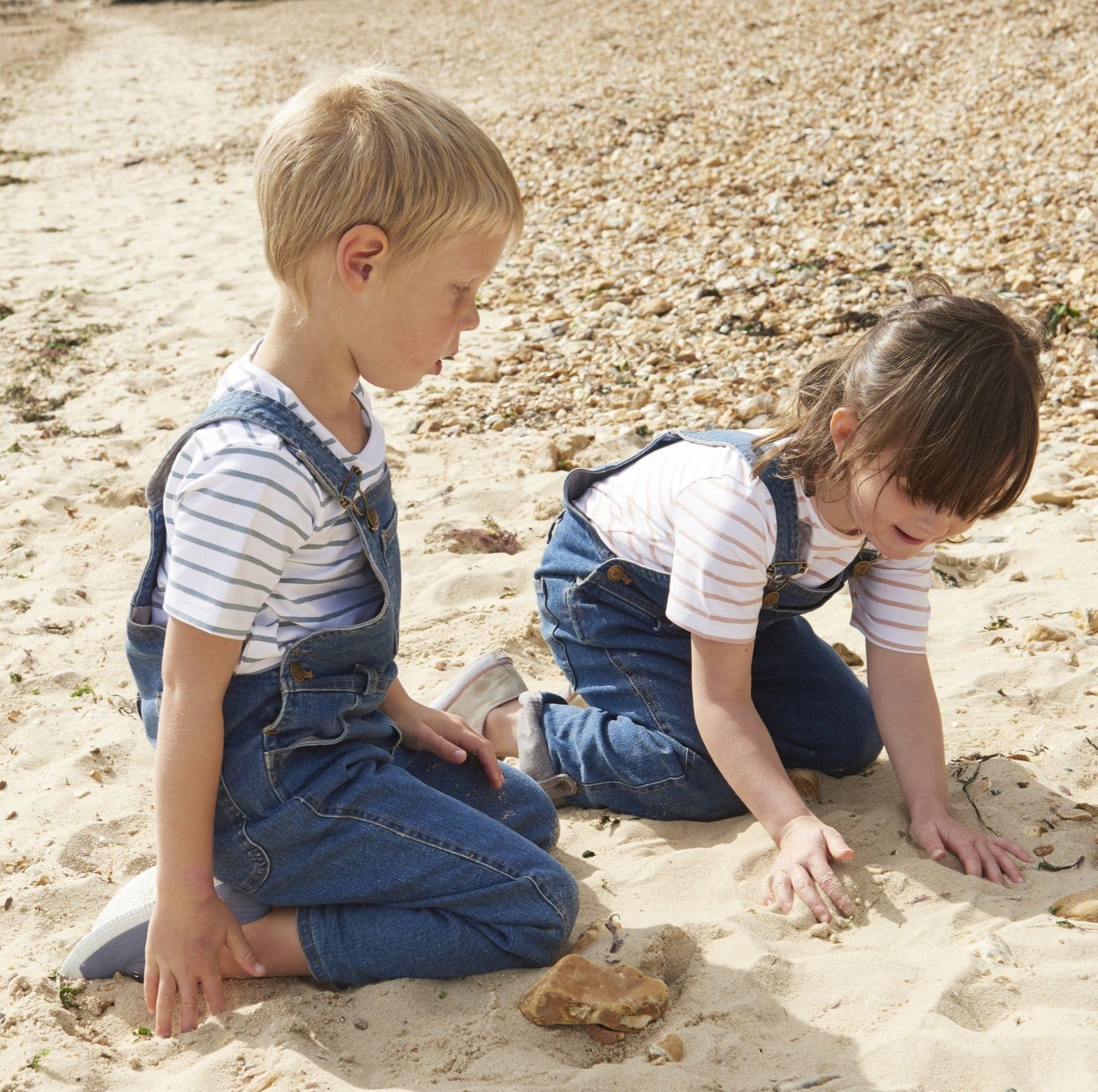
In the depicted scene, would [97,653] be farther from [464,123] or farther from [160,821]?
[464,123]

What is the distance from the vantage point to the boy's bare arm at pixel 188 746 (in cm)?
207

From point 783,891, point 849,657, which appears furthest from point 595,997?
point 849,657

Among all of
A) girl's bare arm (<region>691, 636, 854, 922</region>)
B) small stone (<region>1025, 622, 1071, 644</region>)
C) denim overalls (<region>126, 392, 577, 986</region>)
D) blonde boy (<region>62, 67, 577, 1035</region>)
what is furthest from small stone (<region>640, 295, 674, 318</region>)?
denim overalls (<region>126, 392, 577, 986</region>)

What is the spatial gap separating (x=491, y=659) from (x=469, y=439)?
1.82 m

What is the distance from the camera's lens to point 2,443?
190 inches

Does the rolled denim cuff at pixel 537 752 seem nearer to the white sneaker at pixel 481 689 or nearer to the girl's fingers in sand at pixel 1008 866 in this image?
the white sneaker at pixel 481 689

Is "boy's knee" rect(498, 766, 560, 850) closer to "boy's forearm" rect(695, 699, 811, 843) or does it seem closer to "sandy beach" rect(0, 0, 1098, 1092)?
"sandy beach" rect(0, 0, 1098, 1092)

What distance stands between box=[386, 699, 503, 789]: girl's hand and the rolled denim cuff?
22 centimetres

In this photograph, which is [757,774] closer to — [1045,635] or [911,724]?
[911,724]

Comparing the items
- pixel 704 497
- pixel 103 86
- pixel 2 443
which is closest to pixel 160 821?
pixel 704 497

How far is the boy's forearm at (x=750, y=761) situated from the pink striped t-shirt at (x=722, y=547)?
0.53ft

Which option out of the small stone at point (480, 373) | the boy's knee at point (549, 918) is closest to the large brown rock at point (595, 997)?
the boy's knee at point (549, 918)

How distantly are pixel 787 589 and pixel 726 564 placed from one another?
11.5 inches

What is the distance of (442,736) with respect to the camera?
2689 millimetres
